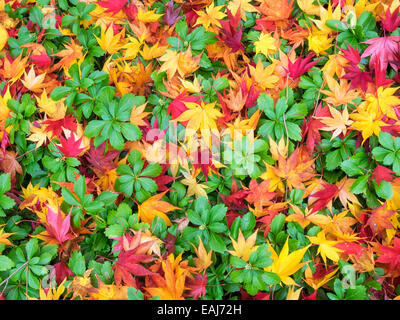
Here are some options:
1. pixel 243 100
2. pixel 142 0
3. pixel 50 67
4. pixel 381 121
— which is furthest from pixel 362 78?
pixel 50 67

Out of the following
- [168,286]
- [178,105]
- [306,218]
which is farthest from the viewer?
[178,105]

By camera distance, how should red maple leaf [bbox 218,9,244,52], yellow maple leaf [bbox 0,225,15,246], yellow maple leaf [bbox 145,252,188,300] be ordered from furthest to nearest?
red maple leaf [bbox 218,9,244,52]
yellow maple leaf [bbox 0,225,15,246]
yellow maple leaf [bbox 145,252,188,300]

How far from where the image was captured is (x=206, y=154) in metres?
1.07

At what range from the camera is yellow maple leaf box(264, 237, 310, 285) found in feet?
3.06

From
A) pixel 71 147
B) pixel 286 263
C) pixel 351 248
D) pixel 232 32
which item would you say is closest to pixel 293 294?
pixel 286 263

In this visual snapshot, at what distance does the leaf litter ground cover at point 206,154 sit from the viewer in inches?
38.1

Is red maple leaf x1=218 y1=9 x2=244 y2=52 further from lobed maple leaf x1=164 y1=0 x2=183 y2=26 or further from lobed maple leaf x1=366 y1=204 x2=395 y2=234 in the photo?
lobed maple leaf x1=366 y1=204 x2=395 y2=234

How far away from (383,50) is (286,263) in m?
0.76

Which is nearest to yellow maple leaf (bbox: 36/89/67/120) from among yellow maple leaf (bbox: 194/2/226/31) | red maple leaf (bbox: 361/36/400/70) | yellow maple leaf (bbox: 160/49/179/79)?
yellow maple leaf (bbox: 160/49/179/79)

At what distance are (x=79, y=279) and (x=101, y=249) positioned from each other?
10 centimetres

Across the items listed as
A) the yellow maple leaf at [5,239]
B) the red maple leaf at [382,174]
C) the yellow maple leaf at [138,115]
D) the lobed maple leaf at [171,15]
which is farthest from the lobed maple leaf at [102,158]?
the red maple leaf at [382,174]

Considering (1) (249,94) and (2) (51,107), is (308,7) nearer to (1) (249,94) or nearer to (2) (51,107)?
(1) (249,94)

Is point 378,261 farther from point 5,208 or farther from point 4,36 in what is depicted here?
point 4,36
